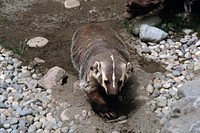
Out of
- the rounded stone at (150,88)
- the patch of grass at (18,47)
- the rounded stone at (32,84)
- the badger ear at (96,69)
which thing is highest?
the badger ear at (96,69)

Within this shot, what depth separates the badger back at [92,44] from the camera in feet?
19.6

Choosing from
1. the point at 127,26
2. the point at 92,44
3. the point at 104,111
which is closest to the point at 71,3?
the point at 127,26

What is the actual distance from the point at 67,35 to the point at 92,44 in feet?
3.58

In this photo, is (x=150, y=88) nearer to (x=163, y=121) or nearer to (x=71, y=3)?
(x=163, y=121)

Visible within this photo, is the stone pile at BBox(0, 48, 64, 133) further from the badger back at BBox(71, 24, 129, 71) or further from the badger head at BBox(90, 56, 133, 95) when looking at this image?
the badger head at BBox(90, 56, 133, 95)

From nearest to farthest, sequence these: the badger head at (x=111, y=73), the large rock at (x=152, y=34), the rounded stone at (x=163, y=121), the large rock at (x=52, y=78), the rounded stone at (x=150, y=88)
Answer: the badger head at (x=111, y=73)
the rounded stone at (x=163, y=121)
the rounded stone at (x=150, y=88)
the large rock at (x=52, y=78)
the large rock at (x=152, y=34)

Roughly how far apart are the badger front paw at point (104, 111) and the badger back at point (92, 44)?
2.18 feet

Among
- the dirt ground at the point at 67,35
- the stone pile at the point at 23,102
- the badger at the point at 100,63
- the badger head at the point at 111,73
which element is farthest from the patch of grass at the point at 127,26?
the badger head at the point at 111,73

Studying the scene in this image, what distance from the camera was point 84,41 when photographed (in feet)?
21.1

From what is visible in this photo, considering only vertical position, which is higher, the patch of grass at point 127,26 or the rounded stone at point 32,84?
the patch of grass at point 127,26

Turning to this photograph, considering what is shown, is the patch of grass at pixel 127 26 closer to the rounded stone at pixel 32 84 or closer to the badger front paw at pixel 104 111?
the rounded stone at pixel 32 84

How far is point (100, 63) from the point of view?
526 centimetres

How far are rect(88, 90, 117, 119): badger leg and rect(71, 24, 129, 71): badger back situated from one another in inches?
21.5

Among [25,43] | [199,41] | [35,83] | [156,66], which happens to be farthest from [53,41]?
[199,41]
